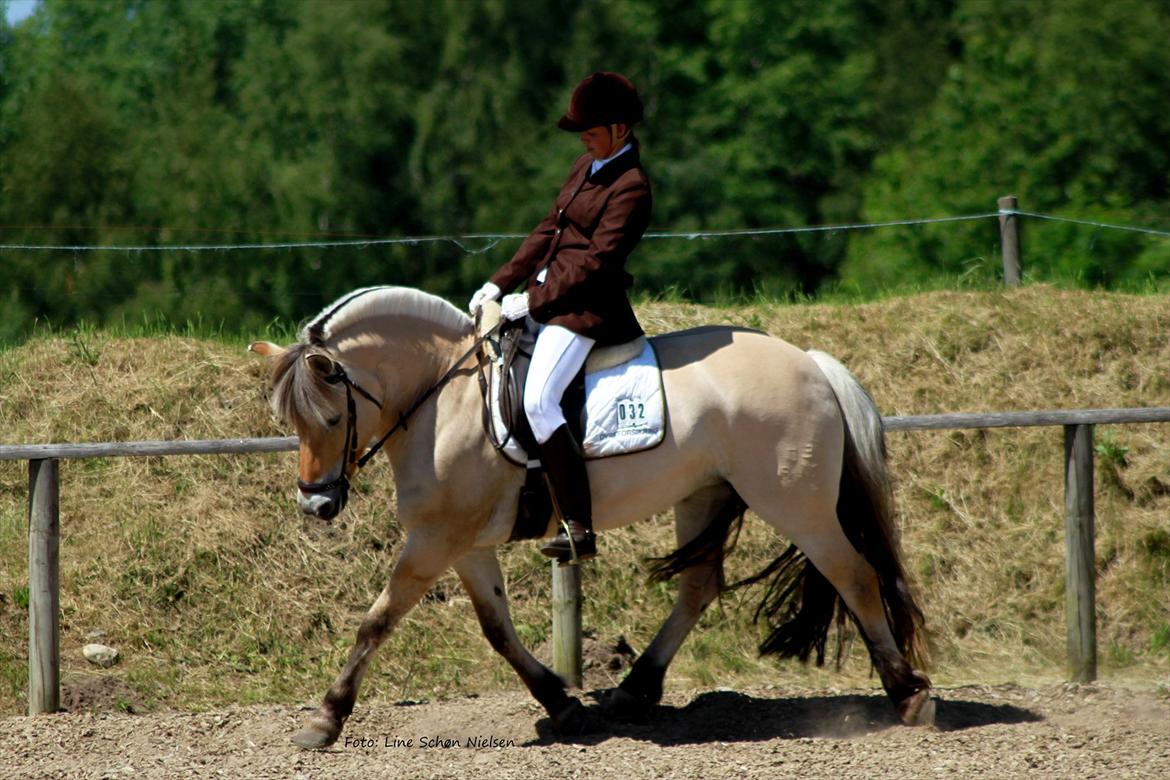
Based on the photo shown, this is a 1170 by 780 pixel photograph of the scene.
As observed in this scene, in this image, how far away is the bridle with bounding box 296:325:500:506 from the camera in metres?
5.68

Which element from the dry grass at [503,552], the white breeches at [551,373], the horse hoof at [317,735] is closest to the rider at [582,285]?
the white breeches at [551,373]

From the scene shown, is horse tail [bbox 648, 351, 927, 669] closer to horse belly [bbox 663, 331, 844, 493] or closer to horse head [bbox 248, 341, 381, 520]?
horse belly [bbox 663, 331, 844, 493]

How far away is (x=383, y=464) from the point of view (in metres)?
8.67

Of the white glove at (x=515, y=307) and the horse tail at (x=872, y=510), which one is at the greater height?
the white glove at (x=515, y=307)

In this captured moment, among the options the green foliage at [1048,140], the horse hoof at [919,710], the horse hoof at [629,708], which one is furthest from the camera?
the green foliage at [1048,140]

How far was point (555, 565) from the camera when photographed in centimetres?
711

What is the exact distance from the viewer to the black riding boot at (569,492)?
5750 millimetres

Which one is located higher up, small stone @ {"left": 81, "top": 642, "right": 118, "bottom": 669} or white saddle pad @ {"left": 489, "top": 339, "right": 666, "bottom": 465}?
white saddle pad @ {"left": 489, "top": 339, "right": 666, "bottom": 465}

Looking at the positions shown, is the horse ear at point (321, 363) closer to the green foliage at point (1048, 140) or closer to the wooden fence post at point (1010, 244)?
the wooden fence post at point (1010, 244)

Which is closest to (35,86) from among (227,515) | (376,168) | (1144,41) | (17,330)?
(376,168)

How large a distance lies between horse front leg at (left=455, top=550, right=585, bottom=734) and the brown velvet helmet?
2043mm

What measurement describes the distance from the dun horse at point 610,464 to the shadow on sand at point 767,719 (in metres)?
0.13

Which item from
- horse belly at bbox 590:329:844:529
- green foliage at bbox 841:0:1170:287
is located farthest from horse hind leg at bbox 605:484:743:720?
green foliage at bbox 841:0:1170:287

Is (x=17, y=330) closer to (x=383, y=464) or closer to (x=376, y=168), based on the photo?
(x=383, y=464)
